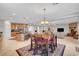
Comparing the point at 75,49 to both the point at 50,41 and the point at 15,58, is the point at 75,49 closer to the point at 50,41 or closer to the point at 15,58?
→ the point at 50,41

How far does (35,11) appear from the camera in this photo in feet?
7.68

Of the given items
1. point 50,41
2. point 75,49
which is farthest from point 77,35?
point 50,41

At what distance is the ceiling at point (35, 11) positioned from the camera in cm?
230

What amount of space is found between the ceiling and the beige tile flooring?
0.43 m

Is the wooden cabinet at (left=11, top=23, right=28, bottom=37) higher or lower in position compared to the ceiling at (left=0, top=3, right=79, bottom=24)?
lower

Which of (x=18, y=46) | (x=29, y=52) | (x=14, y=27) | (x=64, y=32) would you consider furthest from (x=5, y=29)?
(x=64, y=32)

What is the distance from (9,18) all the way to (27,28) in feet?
1.40

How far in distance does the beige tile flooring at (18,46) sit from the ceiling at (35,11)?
0.43 m

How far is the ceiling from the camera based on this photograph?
230cm

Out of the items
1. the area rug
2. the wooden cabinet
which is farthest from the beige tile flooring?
the wooden cabinet

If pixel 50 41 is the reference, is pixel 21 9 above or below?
above

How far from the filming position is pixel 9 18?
2320 mm

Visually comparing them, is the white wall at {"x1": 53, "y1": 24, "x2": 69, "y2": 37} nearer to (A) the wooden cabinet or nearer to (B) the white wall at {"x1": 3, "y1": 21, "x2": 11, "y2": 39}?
(A) the wooden cabinet

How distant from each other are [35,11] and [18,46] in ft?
2.69
